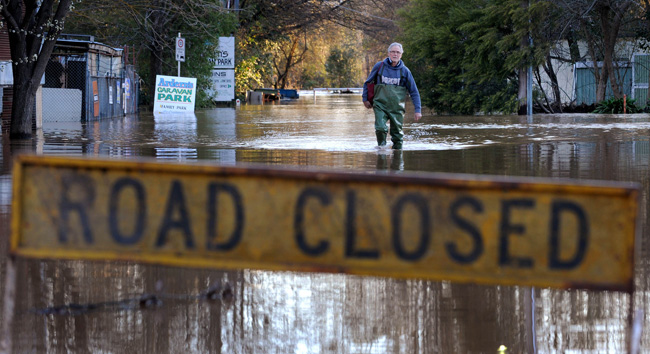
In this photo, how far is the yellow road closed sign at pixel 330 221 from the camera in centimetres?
332

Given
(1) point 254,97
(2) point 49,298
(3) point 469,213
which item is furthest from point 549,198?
(1) point 254,97

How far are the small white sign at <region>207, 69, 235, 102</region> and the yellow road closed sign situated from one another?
38952 mm

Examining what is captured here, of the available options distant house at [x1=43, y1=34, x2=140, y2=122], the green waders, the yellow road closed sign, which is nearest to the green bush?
distant house at [x1=43, y1=34, x2=140, y2=122]

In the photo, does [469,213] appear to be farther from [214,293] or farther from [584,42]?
[584,42]

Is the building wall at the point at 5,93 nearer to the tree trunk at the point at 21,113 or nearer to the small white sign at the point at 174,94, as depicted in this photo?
the tree trunk at the point at 21,113

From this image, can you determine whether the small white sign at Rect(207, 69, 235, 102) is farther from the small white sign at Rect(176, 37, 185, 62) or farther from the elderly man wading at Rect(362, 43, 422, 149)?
the elderly man wading at Rect(362, 43, 422, 149)

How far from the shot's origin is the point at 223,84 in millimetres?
42281

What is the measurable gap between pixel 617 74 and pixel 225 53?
16.2 m

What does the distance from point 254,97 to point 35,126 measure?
40.9 meters

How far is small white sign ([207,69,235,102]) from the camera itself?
42.2 meters

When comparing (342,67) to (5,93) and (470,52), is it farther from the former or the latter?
(5,93)

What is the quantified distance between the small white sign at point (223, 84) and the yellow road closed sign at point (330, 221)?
1534 inches

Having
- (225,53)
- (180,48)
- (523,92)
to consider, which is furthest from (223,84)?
(523,92)

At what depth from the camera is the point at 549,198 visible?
332cm
